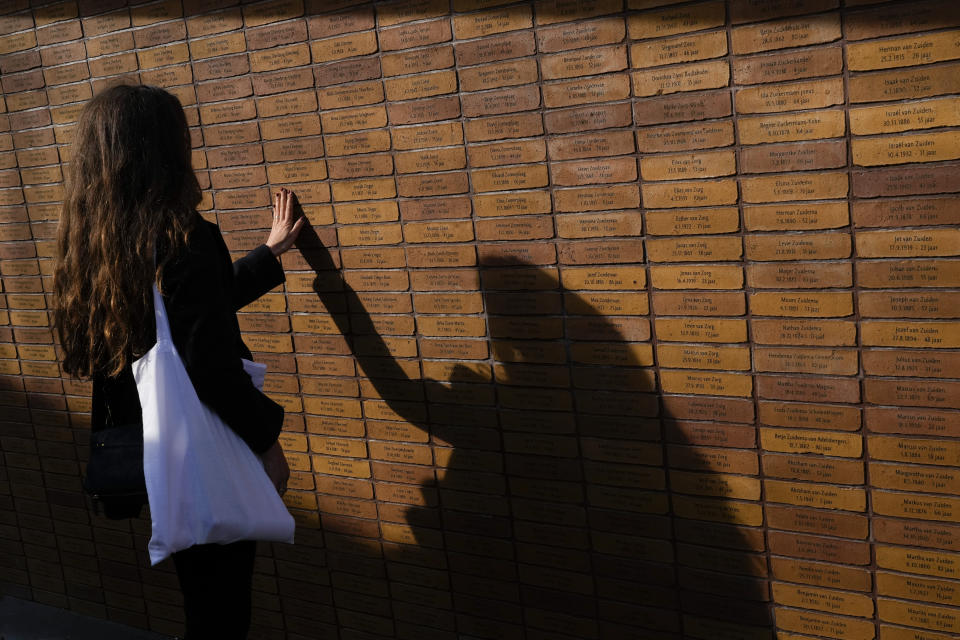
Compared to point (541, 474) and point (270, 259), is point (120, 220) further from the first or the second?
point (541, 474)

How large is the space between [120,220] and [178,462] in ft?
2.25

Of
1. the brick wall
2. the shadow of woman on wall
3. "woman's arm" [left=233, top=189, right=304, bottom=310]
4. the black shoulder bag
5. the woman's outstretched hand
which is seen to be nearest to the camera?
the brick wall

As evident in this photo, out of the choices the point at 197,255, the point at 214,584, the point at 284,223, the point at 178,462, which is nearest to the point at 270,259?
the point at 284,223

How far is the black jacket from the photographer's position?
2502 mm

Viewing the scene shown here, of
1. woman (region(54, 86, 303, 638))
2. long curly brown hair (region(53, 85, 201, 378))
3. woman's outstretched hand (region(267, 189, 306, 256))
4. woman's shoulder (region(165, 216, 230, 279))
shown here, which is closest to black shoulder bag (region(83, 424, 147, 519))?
woman (region(54, 86, 303, 638))

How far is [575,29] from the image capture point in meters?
2.59

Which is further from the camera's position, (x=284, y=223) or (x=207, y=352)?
(x=284, y=223)

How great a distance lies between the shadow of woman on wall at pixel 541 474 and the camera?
274 centimetres

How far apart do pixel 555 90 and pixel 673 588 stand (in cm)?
157

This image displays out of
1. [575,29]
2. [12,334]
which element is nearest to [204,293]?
[575,29]

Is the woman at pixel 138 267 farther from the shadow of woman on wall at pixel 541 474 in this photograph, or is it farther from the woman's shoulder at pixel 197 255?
the shadow of woman on wall at pixel 541 474

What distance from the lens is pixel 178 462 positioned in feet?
8.25

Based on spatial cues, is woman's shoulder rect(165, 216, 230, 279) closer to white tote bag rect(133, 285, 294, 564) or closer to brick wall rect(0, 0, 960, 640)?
white tote bag rect(133, 285, 294, 564)

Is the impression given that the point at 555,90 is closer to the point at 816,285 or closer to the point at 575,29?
the point at 575,29
